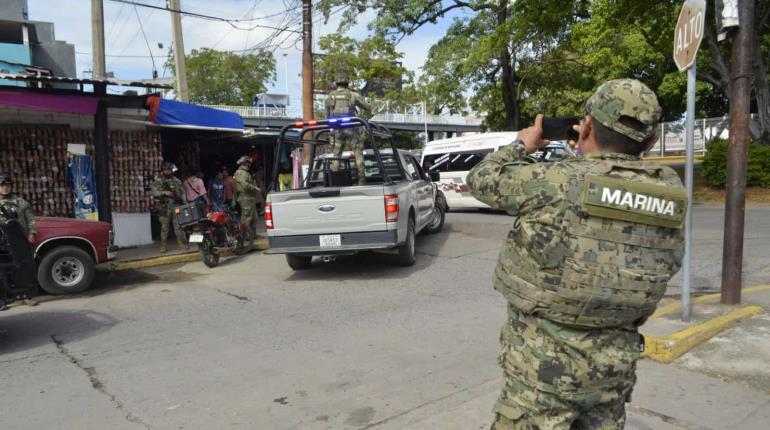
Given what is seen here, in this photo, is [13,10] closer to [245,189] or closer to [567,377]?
[245,189]

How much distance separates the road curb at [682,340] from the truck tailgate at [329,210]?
13.1 feet

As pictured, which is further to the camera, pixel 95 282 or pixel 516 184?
pixel 95 282

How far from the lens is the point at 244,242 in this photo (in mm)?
11195

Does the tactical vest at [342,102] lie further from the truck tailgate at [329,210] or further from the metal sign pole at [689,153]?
the metal sign pole at [689,153]

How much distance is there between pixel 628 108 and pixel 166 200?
1020 cm

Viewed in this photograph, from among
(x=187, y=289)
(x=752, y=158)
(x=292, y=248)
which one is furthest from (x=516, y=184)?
(x=752, y=158)

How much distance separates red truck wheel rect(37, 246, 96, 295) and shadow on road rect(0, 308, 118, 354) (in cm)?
67

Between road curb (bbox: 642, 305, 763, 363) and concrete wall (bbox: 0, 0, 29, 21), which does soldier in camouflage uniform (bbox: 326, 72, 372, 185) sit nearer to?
road curb (bbox: 642, 305, 763, 363)

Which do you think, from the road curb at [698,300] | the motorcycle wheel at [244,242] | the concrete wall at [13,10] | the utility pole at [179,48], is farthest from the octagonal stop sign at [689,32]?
the concrete wall at [13,10]

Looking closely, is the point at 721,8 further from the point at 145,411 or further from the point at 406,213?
the point at 145,411

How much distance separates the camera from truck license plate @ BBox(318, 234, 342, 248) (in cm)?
779

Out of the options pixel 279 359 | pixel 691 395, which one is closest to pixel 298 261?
pixel 279 359

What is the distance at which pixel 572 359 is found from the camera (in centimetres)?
194

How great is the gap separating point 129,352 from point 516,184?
4343mm
